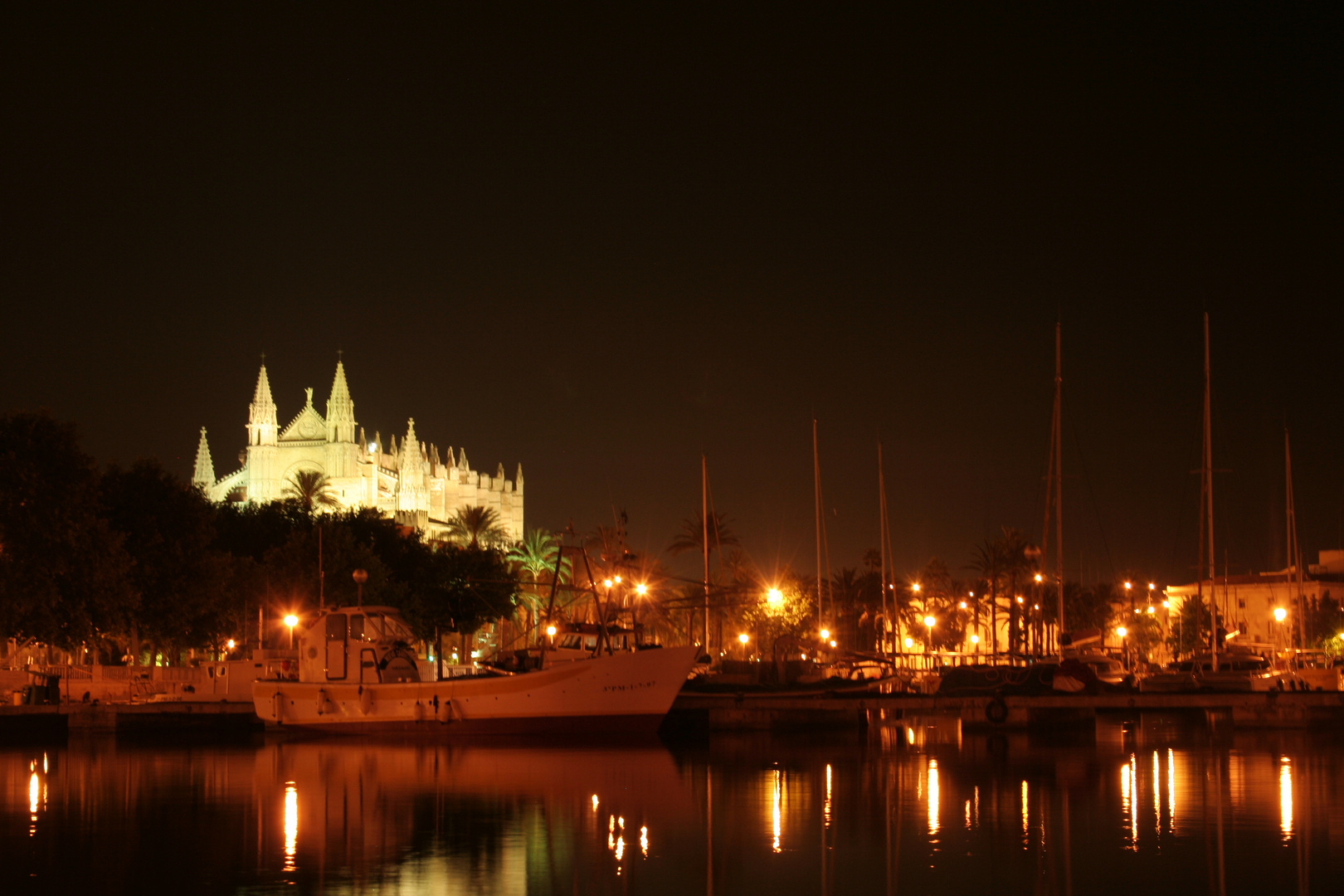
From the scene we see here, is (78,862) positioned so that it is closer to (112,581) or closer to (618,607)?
(618,607)

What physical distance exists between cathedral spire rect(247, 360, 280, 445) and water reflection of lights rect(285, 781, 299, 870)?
5228 inches

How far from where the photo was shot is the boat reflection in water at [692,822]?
1343 centimetres

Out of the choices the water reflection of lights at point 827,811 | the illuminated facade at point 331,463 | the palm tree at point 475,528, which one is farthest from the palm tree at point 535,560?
the water reflection of lights at point 827,811

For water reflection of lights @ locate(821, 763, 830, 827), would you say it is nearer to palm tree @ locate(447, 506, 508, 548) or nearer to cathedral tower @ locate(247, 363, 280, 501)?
palm tree @ locate(447, 506, 508, 548)

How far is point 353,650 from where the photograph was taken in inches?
1410

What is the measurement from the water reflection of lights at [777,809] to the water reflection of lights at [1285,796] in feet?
19.9

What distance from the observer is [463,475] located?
6895 inches

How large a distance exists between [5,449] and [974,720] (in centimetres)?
3059

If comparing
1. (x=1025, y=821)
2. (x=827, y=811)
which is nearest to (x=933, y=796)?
(x=827, y=811)

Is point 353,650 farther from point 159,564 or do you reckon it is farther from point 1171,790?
point 1171,790

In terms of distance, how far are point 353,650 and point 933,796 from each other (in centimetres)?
2031

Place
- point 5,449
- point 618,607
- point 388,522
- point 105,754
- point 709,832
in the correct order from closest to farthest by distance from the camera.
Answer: point 709,832, point 105,754, point 618,607, point 5,449, point 388,522

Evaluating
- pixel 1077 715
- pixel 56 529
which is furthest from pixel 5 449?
pixel 1077 715

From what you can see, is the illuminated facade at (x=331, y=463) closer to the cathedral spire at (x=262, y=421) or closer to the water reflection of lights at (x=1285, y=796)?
the cathedral spire at (x=262, y=421)
